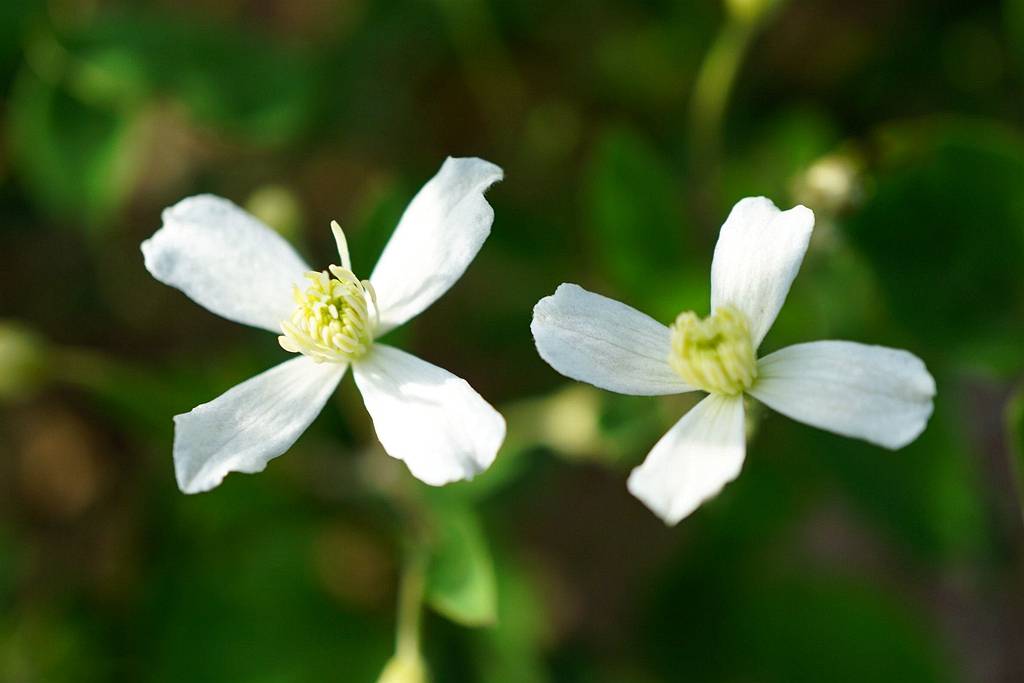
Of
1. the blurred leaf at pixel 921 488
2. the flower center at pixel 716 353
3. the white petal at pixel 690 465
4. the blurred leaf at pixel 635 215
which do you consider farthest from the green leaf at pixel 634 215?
the white petal at pixel 690 465

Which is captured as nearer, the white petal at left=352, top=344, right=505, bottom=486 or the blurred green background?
the white petal at left=352, top=344, right=505, bottom=486

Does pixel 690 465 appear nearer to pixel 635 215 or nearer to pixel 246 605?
pixel 635 215

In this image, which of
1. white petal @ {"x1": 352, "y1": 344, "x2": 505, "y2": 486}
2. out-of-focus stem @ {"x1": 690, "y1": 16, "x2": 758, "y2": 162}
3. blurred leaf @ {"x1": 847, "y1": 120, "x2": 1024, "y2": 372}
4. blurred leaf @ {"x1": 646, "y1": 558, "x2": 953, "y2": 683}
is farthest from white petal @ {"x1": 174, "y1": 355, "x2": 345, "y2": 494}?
blurred leaf @ {"x1": 646, "y1": 558, "x2": 953, "y2": 683}

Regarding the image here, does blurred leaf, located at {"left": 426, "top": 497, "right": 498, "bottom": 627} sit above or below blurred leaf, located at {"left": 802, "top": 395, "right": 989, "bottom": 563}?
below

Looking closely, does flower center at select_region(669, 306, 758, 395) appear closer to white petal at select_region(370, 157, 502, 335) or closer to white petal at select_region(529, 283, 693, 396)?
white petal at select_region(529, 283, 693, 396)

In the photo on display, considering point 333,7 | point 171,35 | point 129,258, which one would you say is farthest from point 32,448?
point 333,7

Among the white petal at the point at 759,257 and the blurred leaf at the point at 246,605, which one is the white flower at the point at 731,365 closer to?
the white petal at the point at 759,257
